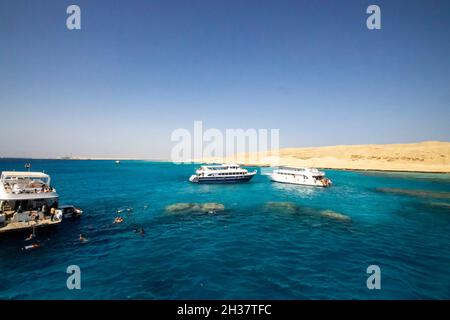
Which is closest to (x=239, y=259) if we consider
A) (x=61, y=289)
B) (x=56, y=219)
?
(x=61, y=289)

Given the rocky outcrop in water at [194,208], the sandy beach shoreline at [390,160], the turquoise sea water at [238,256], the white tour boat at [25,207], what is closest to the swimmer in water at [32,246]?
the turquoise sea water at [238,256]

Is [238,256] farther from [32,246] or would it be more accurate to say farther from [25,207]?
[25,207]

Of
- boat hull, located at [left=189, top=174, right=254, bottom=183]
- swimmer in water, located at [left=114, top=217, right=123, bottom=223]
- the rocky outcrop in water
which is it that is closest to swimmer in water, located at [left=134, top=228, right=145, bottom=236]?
swimmer in water, located at [left=114, top=217, right=123, bottom=223]

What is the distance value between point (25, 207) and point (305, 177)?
73.4m

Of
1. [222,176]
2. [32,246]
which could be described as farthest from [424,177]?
[32,246]

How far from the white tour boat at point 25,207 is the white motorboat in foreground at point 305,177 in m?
68.7

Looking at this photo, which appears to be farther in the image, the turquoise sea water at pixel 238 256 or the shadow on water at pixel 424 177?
the shadow on water at pixel 424 177

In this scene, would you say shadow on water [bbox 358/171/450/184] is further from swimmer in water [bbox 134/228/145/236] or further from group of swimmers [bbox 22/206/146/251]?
group of swimmers [bbox 22/206/146/251]

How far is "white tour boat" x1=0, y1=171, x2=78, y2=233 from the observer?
2784 cm

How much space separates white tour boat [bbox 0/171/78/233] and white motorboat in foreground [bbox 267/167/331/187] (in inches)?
2706

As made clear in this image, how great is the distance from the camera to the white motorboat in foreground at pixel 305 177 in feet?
241

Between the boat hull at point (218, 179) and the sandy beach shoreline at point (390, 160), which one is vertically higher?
the sandy beach shoreline at point (390, 160)

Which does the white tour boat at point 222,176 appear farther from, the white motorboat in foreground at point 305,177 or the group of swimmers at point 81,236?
the group of swimmers at point 81,236
